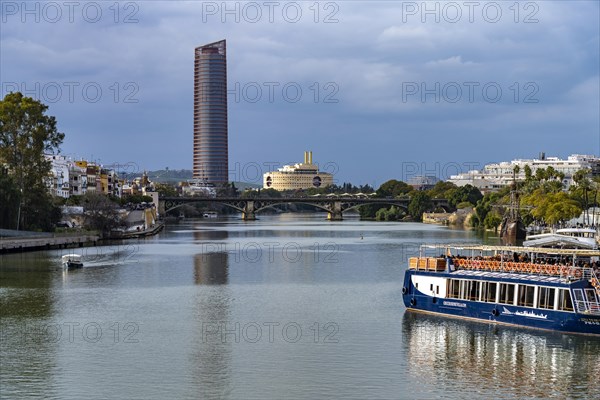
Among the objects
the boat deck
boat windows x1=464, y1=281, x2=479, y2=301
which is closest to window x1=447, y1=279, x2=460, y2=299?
Result: the boat deck

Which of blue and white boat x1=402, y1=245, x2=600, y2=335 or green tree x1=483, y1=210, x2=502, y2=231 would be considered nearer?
blue and white boat x1=402, y1=245, x2=600, y2=335

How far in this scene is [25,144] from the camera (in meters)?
86.1

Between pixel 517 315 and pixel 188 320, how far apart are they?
46.5 feet

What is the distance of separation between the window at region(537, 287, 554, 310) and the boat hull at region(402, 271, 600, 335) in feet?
0.86

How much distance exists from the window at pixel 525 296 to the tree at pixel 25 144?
193 feet

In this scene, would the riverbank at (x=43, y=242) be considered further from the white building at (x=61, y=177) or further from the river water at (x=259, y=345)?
the white building at (x=61, y=177)

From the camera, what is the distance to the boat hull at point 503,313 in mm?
34094

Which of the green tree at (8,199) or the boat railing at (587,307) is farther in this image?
the green tree at (8,199)

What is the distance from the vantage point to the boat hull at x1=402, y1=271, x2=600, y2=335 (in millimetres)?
34094

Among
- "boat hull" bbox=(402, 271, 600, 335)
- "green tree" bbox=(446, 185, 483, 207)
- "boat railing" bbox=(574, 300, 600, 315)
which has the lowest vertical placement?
"boat hull" bbox=(402, 271, 600, 335)

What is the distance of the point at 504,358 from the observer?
32.0 meters

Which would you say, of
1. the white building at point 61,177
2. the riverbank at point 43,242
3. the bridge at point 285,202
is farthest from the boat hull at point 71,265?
the bridge at point 285,202

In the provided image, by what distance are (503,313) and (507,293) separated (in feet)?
Result: 2.73

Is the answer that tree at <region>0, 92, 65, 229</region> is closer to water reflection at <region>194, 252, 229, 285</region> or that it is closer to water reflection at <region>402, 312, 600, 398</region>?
water reflection at <region>194, 252, 229, 285</region>
